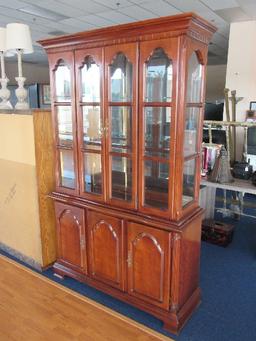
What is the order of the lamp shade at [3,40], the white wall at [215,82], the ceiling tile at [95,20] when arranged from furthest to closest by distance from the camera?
the white wall at [215,82], the ceiling tile at [95,20], the lamp shade at [3,40]

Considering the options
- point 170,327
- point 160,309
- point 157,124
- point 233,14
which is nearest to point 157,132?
point 157,124

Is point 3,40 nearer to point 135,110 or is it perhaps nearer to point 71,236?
point 135,110

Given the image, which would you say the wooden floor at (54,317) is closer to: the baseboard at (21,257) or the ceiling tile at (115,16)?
the baseboard at (21,257)

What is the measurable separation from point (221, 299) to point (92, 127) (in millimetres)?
1728

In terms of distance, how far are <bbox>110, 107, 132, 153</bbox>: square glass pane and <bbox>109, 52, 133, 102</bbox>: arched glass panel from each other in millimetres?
81

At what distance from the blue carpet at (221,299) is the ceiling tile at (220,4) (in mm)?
3298

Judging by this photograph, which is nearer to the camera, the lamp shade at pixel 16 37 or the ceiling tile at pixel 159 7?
the lamp shade at pixel 16 37

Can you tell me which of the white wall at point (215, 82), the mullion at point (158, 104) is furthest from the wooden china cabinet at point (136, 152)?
the white wall at point (215, 82)

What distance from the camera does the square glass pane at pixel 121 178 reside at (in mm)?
2105

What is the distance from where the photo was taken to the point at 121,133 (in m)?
2.11

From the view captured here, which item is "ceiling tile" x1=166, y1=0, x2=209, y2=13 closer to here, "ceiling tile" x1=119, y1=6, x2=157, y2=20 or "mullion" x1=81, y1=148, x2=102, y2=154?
"ceiling tile" x1=119, y1=6, x2=157, y2=20

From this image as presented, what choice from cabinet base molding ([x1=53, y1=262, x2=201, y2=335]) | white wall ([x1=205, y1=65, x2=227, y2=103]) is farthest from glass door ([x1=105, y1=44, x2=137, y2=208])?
white wall ([x1=205, y1=65, x2=227, y2=103])

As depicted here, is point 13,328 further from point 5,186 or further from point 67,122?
point 67,122

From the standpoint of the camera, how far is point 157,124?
6.38 ft
